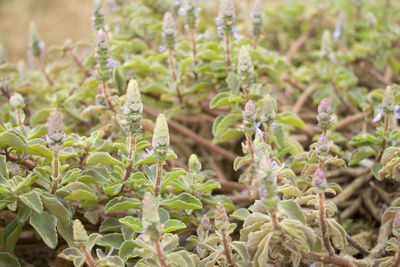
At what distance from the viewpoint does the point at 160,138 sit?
110 cm

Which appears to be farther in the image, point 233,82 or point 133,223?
point 233,82

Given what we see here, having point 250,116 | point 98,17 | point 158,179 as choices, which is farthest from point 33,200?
point 98,17

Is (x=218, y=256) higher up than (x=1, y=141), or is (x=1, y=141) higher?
(x=1, y=141)

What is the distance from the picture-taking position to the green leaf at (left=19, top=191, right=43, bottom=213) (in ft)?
3.60

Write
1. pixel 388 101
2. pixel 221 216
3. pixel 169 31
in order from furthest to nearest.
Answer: pixel 169 31 → pixel 388 101 → pixel 221 216

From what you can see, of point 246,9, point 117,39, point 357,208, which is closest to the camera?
point 357,208

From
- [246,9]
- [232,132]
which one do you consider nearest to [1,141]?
[232,132]

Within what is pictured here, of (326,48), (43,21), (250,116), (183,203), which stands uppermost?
(326,48)

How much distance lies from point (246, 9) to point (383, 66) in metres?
0.83

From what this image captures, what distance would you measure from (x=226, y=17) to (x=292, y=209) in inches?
31.1

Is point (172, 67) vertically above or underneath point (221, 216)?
above

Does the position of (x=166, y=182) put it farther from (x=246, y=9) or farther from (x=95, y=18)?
(x=246, y=9)

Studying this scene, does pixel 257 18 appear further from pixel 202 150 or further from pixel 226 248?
pixel 226 248

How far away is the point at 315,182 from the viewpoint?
1.06 meters
